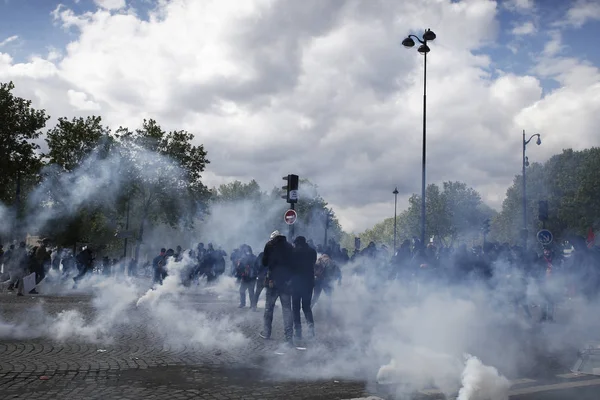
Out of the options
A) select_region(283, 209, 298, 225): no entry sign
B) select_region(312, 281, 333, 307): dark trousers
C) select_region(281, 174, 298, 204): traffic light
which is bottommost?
select_region(312, 281, 333, 307): dark trousers

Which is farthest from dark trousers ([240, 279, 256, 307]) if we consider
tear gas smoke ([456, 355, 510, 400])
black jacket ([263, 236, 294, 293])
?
tear gas smoke ([456, 355, 510, 400])

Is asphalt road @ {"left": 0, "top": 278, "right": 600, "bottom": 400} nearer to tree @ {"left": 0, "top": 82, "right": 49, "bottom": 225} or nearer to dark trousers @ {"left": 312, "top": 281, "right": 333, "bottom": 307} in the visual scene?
dark trousers @ {"left": 312, "top": 281, "right": 333, "bottom": 307}

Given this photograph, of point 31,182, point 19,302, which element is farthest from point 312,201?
point 19,302

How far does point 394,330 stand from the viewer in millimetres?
9273

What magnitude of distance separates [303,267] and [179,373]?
3287mm

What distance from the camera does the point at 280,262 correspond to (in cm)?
879

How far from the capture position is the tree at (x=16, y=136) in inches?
1085

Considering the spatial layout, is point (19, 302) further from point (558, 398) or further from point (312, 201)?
point (312, 201)

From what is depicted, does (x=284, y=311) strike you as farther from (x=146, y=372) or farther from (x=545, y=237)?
(x=545, y=237)

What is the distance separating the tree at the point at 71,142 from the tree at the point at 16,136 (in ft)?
2.94

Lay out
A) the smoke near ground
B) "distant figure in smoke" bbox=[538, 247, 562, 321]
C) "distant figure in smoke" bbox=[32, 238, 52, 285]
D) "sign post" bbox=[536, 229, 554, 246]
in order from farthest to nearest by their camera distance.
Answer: "distant figure in smoke" bbox=[32, 238, 52, 285]
"sign post" bbox=[536, 229, 554, 246]
"distant figure in smoke" bbox=[538, 247, 562, 321]
the smoke near ground

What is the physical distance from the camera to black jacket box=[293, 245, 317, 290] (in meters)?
8.89

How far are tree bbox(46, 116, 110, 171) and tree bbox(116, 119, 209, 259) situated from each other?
1787 millimetres

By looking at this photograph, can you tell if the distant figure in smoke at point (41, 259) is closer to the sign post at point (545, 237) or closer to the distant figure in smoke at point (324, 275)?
the distant figure in smoke at point (324, 275)
